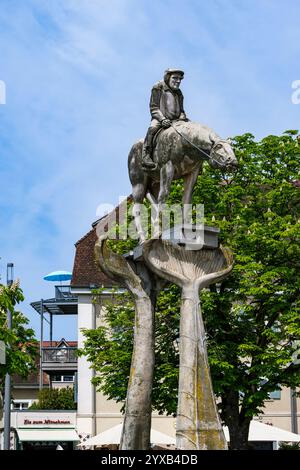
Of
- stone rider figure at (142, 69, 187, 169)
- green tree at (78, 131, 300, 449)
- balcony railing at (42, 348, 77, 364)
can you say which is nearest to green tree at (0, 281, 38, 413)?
green tree at (78, 131, 300, 449)

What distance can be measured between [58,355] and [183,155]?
35.9 metres

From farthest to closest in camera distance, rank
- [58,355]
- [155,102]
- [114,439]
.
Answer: [58,355]
[114,439]
[155,102]

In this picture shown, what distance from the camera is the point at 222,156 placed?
1417cm

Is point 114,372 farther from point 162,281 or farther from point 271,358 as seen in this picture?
point 162,281

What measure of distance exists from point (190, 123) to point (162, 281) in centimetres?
270

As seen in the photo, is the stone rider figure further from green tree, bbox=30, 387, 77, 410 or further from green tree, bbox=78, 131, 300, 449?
green tree, bbox=30, 387, 77, 410

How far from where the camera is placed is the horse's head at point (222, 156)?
14.1 meters

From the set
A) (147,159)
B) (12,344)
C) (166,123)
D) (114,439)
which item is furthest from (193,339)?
(114,439)

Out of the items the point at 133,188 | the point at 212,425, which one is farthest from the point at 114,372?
the point at 212,425

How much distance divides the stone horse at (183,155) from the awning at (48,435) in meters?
28.7

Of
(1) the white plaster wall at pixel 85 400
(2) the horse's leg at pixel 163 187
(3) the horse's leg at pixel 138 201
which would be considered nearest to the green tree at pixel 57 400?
(1) the white plaster wall at pixel 85 400

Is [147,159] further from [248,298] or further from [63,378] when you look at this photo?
[63,378]

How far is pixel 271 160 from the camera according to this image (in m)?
29.2

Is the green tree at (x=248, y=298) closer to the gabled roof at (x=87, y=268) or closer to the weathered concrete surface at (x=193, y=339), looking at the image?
the weathered concrete surface at (x=193, y=339)
